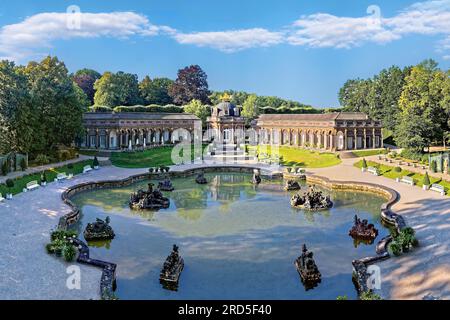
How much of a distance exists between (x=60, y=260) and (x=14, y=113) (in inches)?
953

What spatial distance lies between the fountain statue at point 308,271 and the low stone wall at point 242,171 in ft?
4.79

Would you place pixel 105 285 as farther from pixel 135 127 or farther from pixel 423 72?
pixel 423 72

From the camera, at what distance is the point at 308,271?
1639 centimetres

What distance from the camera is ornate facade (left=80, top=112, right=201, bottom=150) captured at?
5459 cm

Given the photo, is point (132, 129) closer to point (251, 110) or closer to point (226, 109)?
point (226, 109)

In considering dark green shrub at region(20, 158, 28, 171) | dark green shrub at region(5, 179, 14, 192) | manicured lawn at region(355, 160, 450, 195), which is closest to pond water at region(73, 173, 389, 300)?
dark green shrub at region(5, 179, 14, 192)

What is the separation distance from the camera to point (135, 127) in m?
57.0

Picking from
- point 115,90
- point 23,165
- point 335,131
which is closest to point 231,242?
point 23,165

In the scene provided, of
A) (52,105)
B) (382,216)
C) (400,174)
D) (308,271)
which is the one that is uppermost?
(52,105)

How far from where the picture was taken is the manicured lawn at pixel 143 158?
45.8 m

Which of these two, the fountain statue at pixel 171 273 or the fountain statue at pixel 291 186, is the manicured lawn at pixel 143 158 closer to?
the fountain statue at pixel 291 186

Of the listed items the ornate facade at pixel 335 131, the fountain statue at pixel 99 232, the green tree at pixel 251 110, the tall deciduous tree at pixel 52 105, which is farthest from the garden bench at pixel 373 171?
the green tree at pixel 251 110

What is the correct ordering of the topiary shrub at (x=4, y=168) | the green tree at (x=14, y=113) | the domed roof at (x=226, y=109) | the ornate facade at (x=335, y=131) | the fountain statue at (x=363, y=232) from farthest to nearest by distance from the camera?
the domed roof at (x=226, y=109) < the ornate facade at (x=335, y=131) < the green tree at (x=14, y=113) < the topiary shrub at (x=4, y=168) < the fountain statue at (x=363, y=232)
